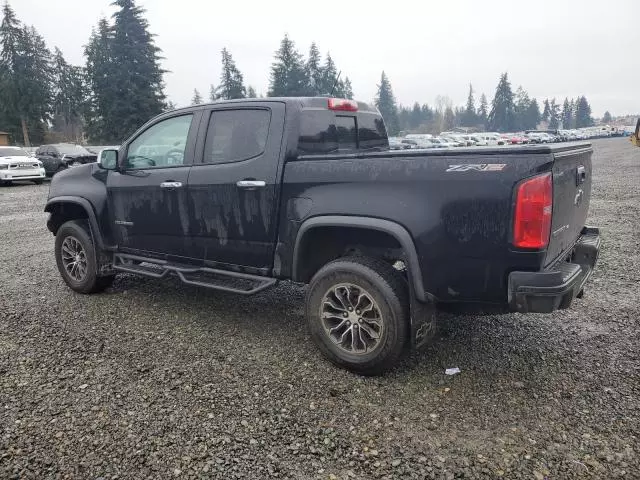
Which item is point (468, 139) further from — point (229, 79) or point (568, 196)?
point (568, 196)

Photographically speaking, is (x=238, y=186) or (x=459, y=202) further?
(x=238, y=186)

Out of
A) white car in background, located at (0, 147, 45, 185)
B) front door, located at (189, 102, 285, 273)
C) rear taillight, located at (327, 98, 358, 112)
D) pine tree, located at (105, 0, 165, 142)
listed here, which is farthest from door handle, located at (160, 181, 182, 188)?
pine tree, located at (105, 0, 165, 142)

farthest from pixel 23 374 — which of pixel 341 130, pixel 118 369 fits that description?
pixel 341 130

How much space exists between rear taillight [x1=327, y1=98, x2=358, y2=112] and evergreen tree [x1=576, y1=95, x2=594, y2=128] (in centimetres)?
14656

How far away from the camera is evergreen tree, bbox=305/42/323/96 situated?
60.9 meters

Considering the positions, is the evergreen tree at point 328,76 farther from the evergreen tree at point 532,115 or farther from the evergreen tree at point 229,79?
the evergreen tree at point 532,115

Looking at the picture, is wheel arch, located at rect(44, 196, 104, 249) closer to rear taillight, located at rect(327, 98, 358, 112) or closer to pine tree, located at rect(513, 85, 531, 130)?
rear taillight, located at rect(327, 98, 358, 112)

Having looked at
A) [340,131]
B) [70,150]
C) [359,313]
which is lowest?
[359,313]

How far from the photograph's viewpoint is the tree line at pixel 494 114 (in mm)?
90750

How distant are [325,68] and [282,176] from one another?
64856 mm

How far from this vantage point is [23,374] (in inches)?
141

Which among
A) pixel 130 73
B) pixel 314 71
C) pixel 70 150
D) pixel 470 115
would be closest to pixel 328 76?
pixel 314 71

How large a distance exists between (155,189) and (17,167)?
18030 mm

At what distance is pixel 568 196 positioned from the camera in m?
3.23
